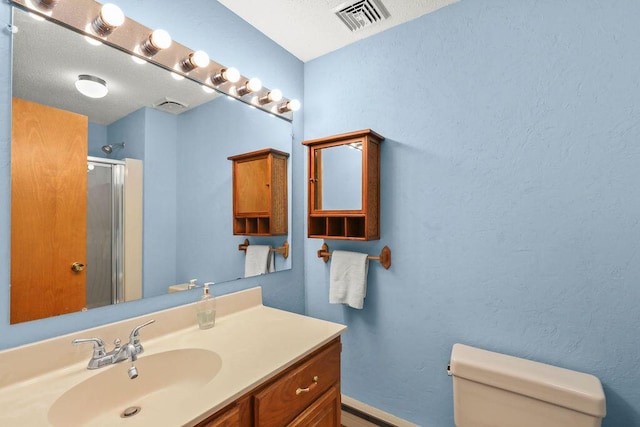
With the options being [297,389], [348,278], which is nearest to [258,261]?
[348,278]

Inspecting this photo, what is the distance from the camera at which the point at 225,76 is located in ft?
4.42

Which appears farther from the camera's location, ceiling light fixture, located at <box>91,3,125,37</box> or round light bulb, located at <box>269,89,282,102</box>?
round light bulb, located at <box>269,89,282,102</box>

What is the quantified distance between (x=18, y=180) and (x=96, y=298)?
1.42ft

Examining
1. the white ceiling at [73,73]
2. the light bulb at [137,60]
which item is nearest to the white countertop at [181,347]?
the white ceiling at [73,73]

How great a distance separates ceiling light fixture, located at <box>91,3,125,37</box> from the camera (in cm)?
95

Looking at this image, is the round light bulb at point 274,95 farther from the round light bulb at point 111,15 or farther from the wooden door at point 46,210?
the wooden door at point 46,210

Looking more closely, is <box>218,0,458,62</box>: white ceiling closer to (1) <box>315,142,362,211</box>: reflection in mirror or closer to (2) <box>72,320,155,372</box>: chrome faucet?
(1) <box>315,142,362,211</box>: reflection in mirror

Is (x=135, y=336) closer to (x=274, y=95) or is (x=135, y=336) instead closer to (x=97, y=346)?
(x=97, y=346)

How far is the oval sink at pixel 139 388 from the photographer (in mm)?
776

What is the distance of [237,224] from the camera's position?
4.81 feet

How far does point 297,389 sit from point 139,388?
1.66ft

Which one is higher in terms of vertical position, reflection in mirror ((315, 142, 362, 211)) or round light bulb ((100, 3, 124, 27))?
round light bulb ((100, 3, 124, 27))

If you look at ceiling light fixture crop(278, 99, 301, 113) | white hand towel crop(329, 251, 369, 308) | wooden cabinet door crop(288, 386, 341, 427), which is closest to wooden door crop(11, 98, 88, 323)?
wooden cabinet door crop(288, 386, 341, 427)

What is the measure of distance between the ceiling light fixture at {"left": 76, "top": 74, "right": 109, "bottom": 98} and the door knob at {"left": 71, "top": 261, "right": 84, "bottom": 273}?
0.57 m
